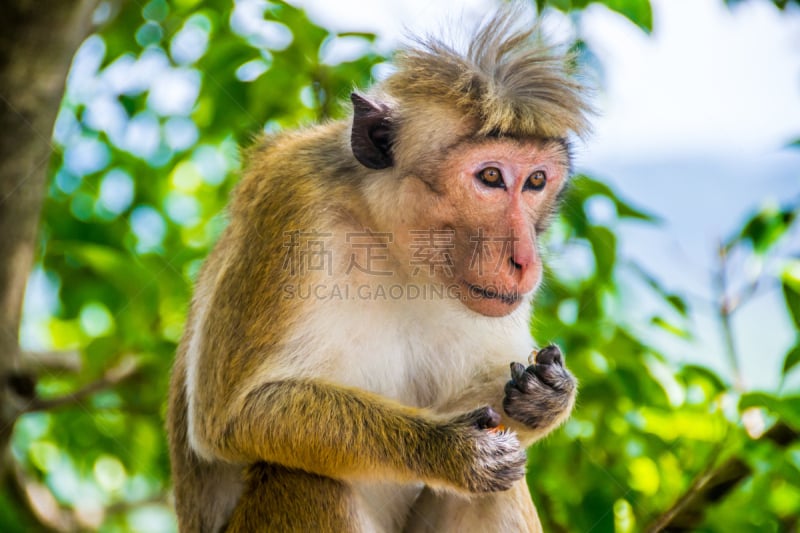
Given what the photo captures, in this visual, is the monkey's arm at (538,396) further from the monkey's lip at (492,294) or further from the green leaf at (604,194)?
the green leaf at (604,194)

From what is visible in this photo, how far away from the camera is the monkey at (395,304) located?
3863mm

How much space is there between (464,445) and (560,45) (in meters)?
1.97

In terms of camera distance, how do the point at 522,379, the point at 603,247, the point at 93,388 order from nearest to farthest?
the point at 522,379 < the point at 603,247 < the point at 93,388

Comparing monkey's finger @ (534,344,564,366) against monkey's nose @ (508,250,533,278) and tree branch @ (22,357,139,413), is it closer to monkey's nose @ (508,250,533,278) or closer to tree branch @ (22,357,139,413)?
monkey's nose @ (508,250,533,278)

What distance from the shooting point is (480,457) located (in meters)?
3.82

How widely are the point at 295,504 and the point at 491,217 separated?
1470 mm

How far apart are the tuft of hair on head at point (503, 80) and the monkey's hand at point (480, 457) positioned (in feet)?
4.11

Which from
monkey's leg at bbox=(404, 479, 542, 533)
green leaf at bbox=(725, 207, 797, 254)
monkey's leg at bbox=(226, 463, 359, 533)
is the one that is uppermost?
green leaf at bbox=(725, 207, 797, 254)

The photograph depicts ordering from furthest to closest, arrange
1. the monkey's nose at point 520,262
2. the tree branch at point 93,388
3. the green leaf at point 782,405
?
the tree branch at point 93,388, the green leaf at point 782,405, the monkey's nose at point 520,262

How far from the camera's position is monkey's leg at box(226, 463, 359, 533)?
3836 mm

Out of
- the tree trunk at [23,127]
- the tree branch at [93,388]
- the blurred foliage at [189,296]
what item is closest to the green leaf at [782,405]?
the blurred foliage at [189,296]

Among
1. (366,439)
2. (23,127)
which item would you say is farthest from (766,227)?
(23,127)

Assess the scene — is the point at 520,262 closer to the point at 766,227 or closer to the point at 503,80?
the point at 503,80

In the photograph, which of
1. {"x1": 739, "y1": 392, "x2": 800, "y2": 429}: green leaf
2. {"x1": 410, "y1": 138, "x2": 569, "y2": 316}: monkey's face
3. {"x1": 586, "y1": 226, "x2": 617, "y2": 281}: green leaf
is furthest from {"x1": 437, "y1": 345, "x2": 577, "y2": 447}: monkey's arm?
{"x1": 586, "y1": 226, "x2": 617, "y2": 281}: green leaf
